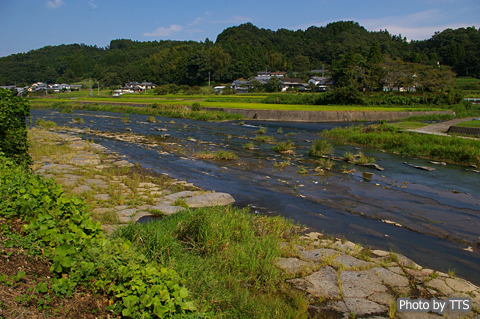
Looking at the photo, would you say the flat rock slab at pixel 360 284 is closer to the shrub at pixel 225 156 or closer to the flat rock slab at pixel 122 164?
the flat rock slab at pixel 122 164

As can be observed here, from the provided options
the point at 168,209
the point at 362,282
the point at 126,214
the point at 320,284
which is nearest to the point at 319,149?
the point at 168,209

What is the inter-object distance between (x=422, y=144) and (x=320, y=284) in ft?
48.5

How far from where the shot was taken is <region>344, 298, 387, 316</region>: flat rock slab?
168 inches

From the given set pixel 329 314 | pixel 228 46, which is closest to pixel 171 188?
pixel 329 314

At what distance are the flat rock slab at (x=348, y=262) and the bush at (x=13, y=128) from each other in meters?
7.24

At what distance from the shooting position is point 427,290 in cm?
484

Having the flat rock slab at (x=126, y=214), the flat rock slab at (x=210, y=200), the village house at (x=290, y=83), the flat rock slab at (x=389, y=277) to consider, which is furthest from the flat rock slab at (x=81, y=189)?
the village house at (x=290, y=83)

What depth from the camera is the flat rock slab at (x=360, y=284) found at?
15.4 feet

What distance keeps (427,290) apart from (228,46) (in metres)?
127

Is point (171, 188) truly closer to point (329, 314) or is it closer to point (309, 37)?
point (329, 314)

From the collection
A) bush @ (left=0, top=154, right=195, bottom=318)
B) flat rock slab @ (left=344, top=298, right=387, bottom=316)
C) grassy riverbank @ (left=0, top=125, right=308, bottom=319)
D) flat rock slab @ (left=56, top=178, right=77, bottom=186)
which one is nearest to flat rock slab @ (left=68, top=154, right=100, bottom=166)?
flat rock slab @ (left=56, top=178, right=77, bottom=186)

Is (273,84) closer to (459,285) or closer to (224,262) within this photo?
(459,285)

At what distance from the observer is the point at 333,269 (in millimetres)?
5328

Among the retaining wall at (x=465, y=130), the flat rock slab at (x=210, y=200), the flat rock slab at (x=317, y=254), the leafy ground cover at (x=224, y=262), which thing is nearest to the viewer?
the leafy ground cover at (x=224, y=262)
